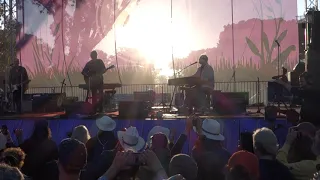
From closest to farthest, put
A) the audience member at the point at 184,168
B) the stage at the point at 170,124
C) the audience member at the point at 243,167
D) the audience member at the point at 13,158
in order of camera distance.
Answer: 1. the audience member at the point at 243,167
2. the audience member at the point at 184,168
3. the audience member at the point at 13,158
4. the stage at the point at 170,124

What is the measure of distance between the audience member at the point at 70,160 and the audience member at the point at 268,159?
1.24 m

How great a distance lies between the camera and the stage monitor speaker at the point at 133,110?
8203 millimetres

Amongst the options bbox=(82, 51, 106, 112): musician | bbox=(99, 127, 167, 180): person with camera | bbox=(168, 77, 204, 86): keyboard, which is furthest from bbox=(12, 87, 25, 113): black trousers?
bbox=(99, 127, 167, 180): person with camera

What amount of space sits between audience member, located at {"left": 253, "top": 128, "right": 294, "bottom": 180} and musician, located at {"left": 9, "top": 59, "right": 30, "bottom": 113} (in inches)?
334

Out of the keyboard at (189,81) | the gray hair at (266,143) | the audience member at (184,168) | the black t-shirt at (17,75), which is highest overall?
the black t-shirt at (17,75)

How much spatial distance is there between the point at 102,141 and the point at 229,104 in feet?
15.2

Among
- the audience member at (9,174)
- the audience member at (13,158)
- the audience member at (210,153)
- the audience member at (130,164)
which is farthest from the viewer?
the audience member at (210,153)

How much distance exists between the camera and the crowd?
7.59 feet

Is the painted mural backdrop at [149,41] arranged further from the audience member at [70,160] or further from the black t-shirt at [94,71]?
the audience member at [70,160]

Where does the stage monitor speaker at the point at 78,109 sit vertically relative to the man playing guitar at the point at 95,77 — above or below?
below

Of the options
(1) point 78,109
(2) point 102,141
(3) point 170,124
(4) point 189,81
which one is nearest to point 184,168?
(2) point 102,141

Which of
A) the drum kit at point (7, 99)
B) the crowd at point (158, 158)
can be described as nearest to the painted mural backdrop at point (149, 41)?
the drum kit at point (7, 99)

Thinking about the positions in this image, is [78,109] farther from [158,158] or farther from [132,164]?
[132,164]

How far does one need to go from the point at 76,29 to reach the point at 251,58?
5558 mm
